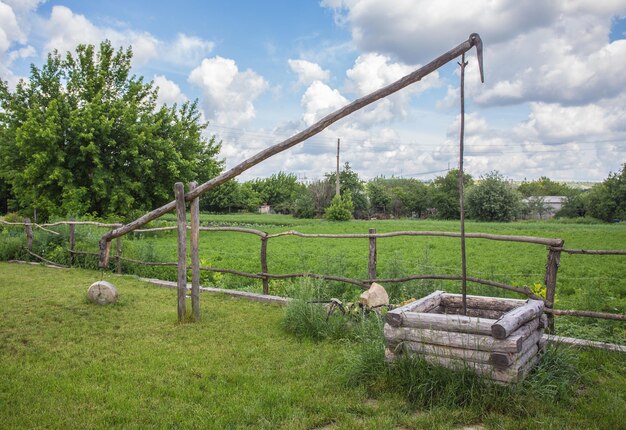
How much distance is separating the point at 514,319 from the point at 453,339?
0.49 meters

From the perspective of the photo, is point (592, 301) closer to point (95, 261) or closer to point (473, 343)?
point (473, 343)

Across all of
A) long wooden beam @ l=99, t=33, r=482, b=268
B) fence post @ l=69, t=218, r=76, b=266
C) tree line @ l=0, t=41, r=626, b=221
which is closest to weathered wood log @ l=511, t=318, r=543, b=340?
long wooden beam @ l=99, t=33, r=482, b=268

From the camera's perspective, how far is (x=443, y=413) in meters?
3.31

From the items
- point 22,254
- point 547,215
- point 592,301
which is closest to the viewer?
point 592,301

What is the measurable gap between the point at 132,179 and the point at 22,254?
9.97 meters

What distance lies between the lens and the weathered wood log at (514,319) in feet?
11.1

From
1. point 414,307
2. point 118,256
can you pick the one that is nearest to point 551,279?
point 414,307

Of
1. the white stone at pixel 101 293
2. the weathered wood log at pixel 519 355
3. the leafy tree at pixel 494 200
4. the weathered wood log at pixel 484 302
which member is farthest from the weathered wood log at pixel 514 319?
the leafy tree at pixel 494 200

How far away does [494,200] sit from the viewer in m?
45.6

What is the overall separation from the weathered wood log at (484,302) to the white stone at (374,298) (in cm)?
92

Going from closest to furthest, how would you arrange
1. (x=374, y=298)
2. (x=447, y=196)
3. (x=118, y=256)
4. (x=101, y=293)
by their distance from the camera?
(x=374, y=298) < (x=101, y=293) < (x=118, y=256) < (x=447, y=196)

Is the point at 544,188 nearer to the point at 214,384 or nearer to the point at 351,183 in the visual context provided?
the point at 351,183

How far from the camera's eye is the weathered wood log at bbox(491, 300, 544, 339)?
3.40 m

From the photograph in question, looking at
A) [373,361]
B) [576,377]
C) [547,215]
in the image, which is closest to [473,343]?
[373,361]
